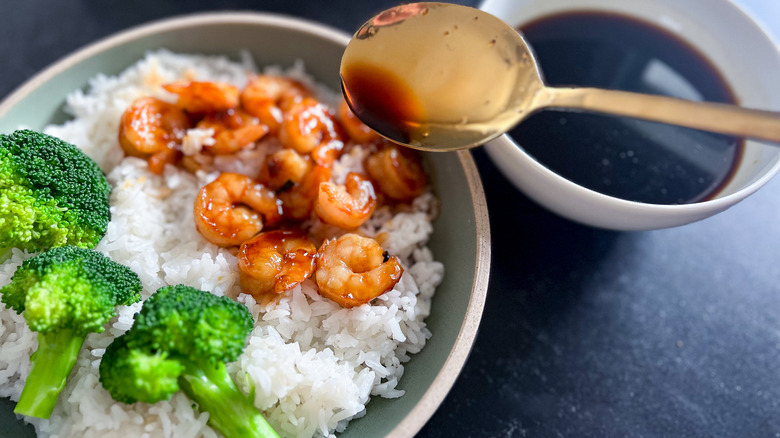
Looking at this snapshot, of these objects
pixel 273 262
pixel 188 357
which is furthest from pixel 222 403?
pixel 273 262

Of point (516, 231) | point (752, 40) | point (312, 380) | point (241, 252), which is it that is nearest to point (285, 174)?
point (241, 252)

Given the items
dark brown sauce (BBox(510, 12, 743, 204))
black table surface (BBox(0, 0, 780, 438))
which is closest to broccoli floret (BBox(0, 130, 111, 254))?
black table surface (BBox(0, 0, 780, 438))

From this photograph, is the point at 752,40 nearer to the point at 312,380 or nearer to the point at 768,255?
the point at 768,255

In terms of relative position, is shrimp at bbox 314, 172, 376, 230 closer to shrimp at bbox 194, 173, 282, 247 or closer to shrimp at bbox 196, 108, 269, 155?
shrimp at bbox 194, 173, 282, 247

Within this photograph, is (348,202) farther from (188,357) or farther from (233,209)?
(188,357)

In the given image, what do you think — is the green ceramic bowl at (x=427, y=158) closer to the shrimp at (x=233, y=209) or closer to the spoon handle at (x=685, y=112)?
the spoon handle at (x=685, y=112)

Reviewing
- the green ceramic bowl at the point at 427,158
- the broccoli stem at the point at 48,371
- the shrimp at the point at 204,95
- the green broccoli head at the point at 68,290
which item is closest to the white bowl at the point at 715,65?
the green ceramic bowl at the point at 427,158
